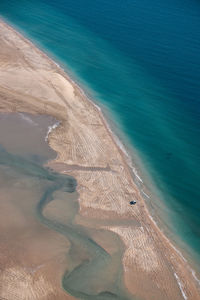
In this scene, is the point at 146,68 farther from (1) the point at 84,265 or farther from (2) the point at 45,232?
(1) the point at 84,265

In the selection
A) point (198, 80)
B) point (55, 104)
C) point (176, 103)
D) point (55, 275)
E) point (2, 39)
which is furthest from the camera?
point (2, 39)

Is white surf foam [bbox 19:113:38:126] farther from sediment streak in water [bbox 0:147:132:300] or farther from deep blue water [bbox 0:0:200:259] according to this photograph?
deep blue water [bbox 0:0:200:259]

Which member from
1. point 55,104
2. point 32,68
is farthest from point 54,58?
point 55,104

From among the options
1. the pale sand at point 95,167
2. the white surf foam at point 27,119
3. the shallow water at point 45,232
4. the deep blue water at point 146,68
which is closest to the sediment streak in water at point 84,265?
the shallow water at point 45,232

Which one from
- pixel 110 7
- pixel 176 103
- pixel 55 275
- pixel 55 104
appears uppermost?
pixel 110 7

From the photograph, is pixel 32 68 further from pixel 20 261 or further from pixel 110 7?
pixel 110 7

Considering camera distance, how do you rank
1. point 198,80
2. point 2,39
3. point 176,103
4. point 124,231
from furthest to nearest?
point 2,39 → point 198,80 → point 176,103 → point 124,231
